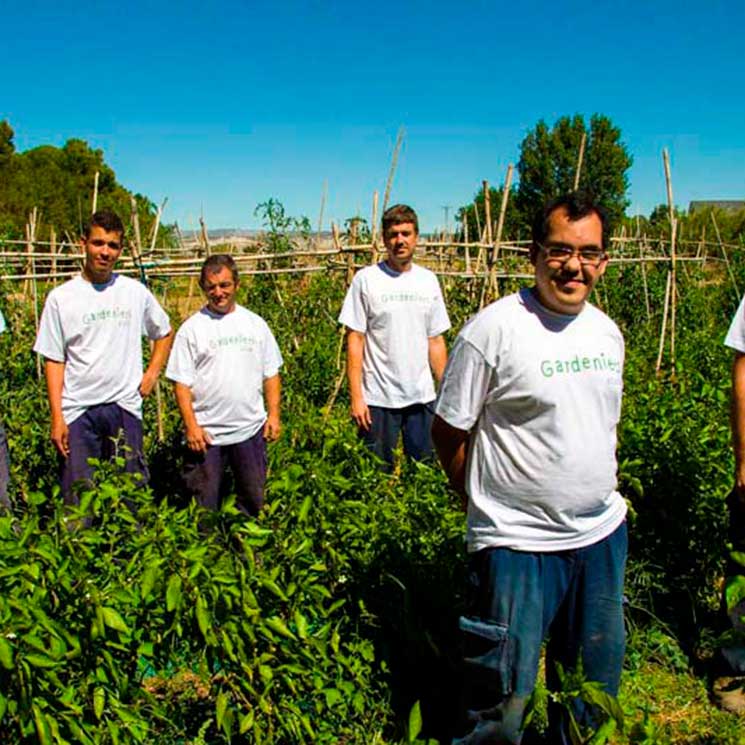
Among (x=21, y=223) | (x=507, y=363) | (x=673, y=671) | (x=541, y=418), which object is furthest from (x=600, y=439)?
(x=21, y=223)

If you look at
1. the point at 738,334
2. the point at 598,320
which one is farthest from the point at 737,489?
the point at 598,320

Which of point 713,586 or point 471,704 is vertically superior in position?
point 471,704

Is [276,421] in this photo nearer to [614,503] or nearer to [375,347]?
[375,347]

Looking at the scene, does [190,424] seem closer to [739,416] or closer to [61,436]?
[61,436]

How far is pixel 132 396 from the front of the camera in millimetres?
4043

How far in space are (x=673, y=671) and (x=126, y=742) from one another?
7.71ft

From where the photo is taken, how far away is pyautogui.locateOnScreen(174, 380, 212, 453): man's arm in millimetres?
3857

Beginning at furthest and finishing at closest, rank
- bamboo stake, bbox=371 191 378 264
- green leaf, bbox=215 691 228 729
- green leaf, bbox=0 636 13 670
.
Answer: bamboo stake, bbox=371 191 378 264
green leaf, bbox=215 691 228 729
green leaf, bbox=0 636 13 670

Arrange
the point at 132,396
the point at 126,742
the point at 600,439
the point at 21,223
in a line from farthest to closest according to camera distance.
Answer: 1. the point at 21,223
2. the point at 132,396
3. the point at 600,439
4. the point at 126,742

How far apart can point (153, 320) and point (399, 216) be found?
1.47m

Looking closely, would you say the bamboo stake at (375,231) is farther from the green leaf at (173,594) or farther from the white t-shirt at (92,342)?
the green leaf at (173,594)

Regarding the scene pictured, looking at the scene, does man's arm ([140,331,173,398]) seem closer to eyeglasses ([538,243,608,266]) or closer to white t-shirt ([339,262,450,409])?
white t-shirt ([339,262,450,409])

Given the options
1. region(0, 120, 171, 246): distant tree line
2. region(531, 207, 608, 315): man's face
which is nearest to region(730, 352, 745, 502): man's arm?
region(531, 207, 608, 315): man's face

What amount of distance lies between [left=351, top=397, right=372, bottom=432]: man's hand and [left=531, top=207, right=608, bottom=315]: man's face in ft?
6.95
